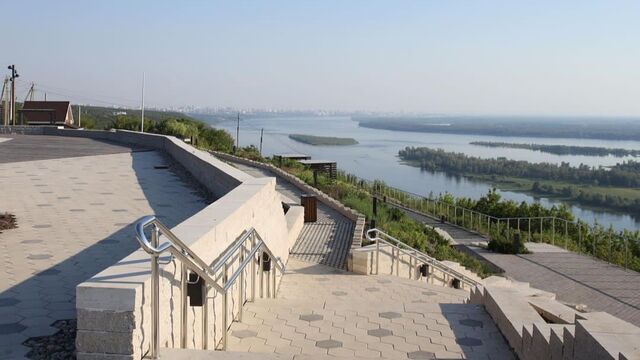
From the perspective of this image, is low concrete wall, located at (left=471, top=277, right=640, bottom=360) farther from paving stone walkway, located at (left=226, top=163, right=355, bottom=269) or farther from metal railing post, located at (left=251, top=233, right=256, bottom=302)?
paving stone walkway, located at (left=226, top=163, right=355, bottom=269)

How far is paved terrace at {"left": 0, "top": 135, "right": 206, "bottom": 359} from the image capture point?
490 centimetres

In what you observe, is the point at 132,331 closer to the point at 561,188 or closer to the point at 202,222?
the point at 202,222

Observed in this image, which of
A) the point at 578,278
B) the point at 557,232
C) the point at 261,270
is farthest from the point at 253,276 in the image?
the point at 557,232

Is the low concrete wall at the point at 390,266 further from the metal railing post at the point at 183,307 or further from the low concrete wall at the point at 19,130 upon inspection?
the low concrete wall at the point at 19,130

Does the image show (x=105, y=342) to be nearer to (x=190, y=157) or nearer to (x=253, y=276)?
(x=253, y=276)

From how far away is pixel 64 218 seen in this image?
9000 mm

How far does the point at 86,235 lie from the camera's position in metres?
7.82

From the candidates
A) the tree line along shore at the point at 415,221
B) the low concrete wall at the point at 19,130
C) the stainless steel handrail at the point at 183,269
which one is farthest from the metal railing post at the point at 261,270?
the low concrete wall at the point at 19,130

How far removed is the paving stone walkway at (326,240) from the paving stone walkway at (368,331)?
4.91 metres

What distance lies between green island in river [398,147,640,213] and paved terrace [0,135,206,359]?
258ft

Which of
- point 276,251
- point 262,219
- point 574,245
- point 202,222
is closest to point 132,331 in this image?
point 202,222

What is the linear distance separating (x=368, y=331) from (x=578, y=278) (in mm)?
13829

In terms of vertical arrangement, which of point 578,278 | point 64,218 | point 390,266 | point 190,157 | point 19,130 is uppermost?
point 19,130

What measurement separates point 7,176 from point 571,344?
13015 mm
